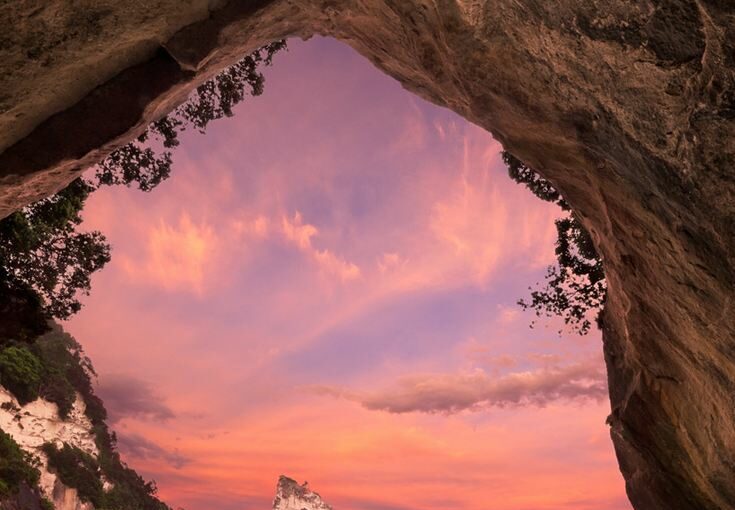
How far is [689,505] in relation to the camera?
1025 cm

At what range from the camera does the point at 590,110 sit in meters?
6.63

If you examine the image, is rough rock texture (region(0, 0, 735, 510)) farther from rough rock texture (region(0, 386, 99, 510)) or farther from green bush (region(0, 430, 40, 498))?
rough rock texture (region(0, 386, 99, 510))

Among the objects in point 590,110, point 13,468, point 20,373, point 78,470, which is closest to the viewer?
point 590,110

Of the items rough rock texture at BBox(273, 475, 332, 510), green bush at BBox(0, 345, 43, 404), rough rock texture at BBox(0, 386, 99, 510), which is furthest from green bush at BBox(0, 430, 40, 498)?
rough rock texture at BBox(273, 475, 332, 510)

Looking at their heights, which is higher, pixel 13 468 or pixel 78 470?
pixel 78 470

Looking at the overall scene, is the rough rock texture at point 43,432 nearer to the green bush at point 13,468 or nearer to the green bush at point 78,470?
the green bush at point 78,470

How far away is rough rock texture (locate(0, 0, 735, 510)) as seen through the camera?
19.2 ft

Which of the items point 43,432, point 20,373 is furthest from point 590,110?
point 43,432

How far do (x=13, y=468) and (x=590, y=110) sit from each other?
39262 millimetres

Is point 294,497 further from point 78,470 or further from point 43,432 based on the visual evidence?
point 43,432

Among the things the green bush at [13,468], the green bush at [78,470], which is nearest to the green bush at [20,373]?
the green bush at [78,470]

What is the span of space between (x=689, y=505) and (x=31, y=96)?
16397 millimetres

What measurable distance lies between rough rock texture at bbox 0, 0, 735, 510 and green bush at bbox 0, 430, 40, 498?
26634mm

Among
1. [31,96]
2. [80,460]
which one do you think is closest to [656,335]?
[31,96]
